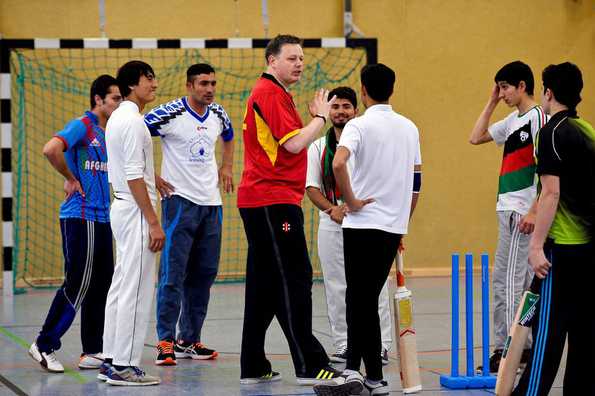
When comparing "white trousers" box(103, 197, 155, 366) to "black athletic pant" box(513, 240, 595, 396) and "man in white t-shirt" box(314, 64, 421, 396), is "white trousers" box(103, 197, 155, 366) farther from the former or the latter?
"black athletic pant" box(513, 240, 595, 396)

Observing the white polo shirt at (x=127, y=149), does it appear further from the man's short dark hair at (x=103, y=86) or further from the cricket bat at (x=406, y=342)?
the cricket bat at (x=406, y=342)

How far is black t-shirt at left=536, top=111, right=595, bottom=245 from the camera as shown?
4.81m

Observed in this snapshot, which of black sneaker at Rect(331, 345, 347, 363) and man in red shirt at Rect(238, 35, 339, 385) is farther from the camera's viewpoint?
black sneaker at Rect(331, 345, 347, 363)

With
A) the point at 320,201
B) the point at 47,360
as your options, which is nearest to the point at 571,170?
the point at 320,201

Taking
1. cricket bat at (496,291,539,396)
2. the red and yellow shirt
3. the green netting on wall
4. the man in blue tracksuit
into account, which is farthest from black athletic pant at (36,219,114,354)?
the green netting on wall

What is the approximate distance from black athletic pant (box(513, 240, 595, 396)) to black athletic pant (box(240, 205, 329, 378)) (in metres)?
1.59

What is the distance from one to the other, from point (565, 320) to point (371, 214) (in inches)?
50.9

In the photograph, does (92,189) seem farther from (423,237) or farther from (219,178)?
(423,237)

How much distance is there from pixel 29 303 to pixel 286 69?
5604mm

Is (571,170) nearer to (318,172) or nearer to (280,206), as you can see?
(280,206)

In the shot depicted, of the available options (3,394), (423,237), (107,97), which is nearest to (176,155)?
(107,97)

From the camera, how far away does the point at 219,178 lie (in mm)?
7945

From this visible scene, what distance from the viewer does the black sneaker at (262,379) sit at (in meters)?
6.19

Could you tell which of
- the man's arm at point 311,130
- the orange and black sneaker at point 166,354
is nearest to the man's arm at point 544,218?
the man's arm at point 311,130
